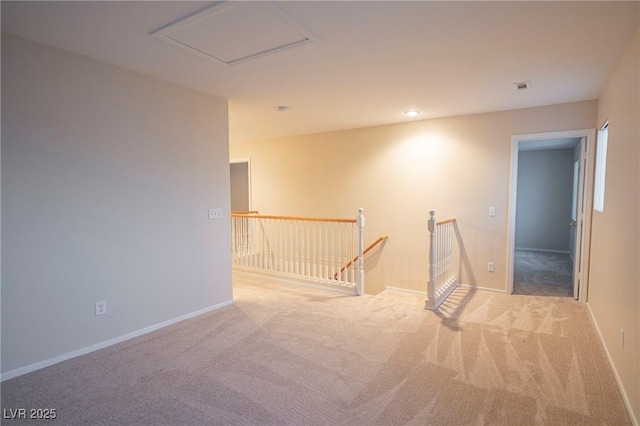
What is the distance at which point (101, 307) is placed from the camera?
2805 millimetres

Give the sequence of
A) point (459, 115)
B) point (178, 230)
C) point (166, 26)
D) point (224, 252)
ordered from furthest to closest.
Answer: point (459, 115), point (224, 252), point (178, 230), point (166, 26)

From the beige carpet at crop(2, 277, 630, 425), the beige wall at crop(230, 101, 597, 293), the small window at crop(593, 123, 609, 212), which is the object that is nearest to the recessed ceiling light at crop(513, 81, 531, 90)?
the small window at crop(593, 123, 609, 212)

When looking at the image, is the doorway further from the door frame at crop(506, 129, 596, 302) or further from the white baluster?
the door frame at crop(506, 129, 596, 302)

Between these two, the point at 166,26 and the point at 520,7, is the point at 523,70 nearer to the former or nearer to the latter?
the point at 520,7

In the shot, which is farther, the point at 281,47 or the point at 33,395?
the point at 281,47

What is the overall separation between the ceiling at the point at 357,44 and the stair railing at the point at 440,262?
5.04 ft

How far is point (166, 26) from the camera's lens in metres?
2.16

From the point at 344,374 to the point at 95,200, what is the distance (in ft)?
7.77

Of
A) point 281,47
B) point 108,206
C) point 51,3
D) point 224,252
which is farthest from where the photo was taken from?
point 224,252

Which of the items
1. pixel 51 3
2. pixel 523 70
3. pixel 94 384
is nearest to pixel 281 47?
pixel 51 3

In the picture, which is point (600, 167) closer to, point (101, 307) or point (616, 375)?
point (616, 375)

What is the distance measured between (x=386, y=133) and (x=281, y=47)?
3.04 metres

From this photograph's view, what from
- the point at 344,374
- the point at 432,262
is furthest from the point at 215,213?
the point at 432,262

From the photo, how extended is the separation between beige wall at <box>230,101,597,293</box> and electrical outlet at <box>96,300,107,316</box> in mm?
3744
